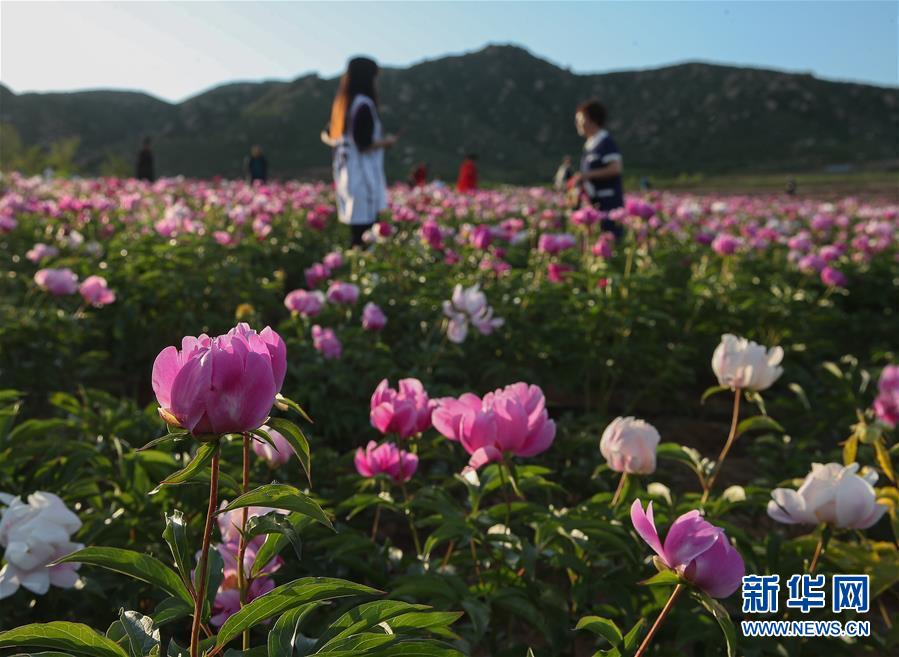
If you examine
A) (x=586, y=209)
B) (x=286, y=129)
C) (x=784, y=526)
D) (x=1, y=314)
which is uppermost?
(x=286, y=129)

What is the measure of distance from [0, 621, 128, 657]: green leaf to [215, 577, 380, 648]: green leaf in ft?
0.37

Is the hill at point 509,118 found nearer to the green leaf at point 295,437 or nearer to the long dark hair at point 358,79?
the long dark hair at point 358,79

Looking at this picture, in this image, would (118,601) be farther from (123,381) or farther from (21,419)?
(123,381)

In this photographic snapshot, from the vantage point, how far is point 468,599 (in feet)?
4.27

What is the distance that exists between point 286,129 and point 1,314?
2359 inches

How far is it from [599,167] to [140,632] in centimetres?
598

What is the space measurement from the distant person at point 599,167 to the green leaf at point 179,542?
5579mm

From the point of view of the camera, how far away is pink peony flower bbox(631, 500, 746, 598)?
0.91 m

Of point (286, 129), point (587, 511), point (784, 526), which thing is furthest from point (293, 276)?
point (286, 129)

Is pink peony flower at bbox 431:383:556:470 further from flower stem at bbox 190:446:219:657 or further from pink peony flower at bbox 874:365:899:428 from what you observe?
pink peony flower at bbox 874:365:899:428

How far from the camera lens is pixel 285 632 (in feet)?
2.67

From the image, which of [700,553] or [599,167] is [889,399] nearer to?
[700,553]

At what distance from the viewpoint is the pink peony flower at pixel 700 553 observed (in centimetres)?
91

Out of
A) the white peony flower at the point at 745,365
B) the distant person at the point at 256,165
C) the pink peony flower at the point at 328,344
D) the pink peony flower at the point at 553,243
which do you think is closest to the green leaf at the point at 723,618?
the white peony flower at the point at 745,365
